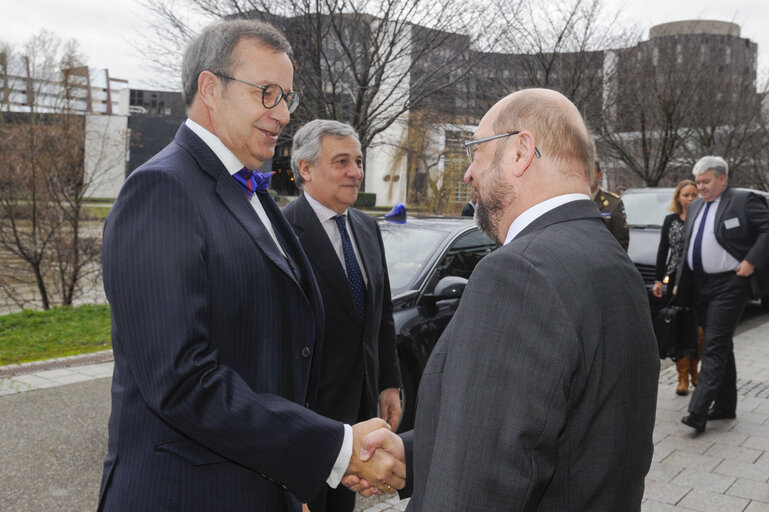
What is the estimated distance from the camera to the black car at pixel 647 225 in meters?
9.30

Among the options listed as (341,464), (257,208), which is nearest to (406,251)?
(257,208)

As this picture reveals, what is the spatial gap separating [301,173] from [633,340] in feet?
7.95

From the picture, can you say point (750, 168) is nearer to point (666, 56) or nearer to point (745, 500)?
point (666, 56)

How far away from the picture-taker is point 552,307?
52.5 inches

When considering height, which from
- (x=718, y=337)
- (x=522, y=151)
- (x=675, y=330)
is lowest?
(x=675, y=330)

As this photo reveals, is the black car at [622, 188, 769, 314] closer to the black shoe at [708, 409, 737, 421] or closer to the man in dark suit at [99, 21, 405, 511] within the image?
the black shoe at [708, 409, 737, 421]

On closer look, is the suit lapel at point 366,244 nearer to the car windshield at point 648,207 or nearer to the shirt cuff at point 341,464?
the shirt cuff at point 341,464

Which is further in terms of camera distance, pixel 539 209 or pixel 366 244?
pixel 366 244

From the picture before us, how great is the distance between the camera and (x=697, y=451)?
16.7 feet

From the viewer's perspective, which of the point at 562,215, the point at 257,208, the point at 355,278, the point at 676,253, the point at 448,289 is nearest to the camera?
the point at 562,215

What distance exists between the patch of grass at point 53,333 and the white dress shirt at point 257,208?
6142 mm

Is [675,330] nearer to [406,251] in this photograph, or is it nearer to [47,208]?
[406,251]

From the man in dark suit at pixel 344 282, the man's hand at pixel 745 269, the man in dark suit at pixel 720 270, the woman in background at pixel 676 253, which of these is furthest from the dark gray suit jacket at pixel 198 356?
the woman in background at pixel 676 253

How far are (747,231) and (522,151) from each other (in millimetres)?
4782
